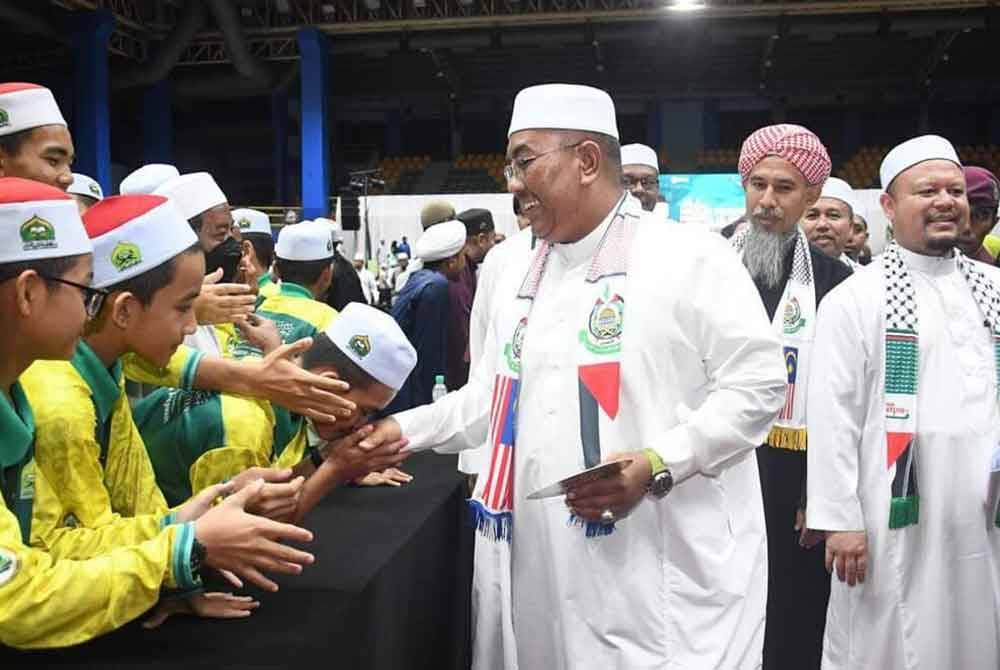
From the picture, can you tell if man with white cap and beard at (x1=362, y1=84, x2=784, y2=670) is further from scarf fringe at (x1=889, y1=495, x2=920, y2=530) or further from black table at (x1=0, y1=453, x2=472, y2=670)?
scarf fringe at (x1=889, y1=495, x2=920, y2=530)

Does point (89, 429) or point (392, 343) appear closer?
point (89, 429)

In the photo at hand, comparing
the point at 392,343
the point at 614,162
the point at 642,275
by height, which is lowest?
the point at 392,343

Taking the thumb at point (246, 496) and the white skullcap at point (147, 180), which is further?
the white skullcap at point (147, 180)

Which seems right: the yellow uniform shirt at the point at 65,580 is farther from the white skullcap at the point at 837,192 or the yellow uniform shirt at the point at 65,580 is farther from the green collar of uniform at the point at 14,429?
the white skullcap at the point at 837,192

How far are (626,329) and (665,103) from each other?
20.4 metres

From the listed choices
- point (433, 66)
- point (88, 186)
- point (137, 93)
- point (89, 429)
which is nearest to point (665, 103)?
point (433, 66)

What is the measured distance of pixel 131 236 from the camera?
5.59 ft

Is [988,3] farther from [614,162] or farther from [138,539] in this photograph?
[138,539]

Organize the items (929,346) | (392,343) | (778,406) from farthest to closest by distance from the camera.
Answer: (929,346)
(392,343)
(778,406)

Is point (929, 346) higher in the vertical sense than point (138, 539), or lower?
higher

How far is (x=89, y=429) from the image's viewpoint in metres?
1.56

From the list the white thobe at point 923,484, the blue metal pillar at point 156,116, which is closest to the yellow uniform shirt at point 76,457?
the white thobe at point 923,484

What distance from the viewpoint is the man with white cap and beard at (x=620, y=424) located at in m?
1.85

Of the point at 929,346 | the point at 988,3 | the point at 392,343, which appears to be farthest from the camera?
the point at 988,3
